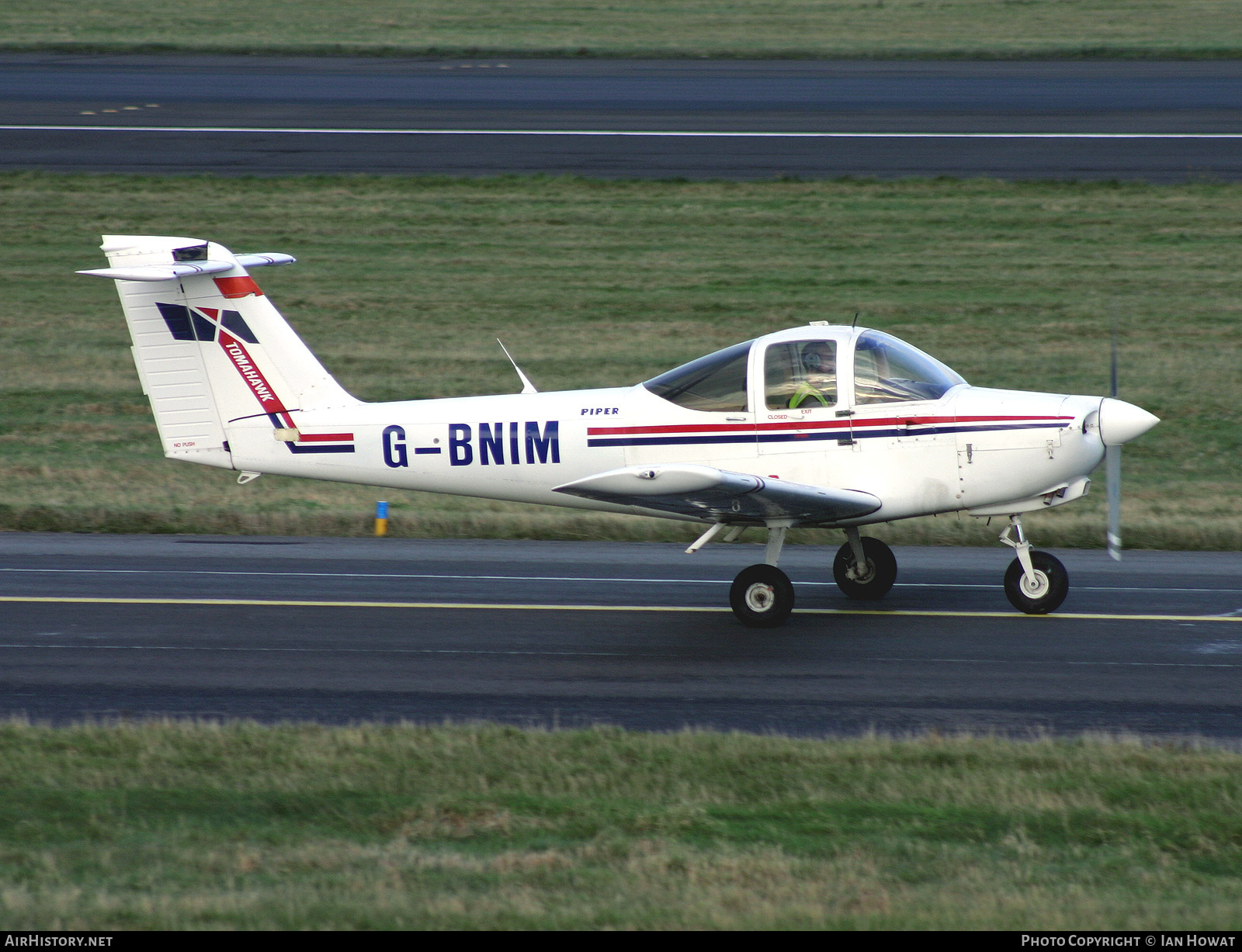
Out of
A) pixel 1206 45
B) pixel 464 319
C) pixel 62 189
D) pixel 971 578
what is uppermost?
pixel 1206 45

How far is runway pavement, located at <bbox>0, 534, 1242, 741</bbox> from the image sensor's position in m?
9.95

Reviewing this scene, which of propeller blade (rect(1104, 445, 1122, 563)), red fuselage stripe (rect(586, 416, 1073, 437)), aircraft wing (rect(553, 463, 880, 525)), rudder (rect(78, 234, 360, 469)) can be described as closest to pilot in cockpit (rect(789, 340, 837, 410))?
red fuselage stripe (rect(586, 416, 1073, 437))

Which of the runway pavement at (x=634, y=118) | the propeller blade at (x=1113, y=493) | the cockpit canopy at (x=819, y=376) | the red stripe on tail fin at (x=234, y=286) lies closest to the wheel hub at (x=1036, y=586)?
the propeller blade at (x=1113, y=493)

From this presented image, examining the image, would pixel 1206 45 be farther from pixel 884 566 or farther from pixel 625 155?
pixel 884 566

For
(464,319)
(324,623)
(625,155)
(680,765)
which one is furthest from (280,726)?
(625,155)

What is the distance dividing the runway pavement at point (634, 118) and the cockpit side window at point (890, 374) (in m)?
18.6

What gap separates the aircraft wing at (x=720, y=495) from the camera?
431 inches

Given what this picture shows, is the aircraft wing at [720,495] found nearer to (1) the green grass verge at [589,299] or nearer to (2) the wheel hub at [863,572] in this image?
(2) the wheel hub at [863,572]

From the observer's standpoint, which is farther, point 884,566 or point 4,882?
point 884,566

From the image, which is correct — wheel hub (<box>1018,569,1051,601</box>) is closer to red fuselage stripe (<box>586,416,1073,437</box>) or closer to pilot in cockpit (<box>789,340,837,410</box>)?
red fuselage stripe (<box>586,416,1073,437</box>)

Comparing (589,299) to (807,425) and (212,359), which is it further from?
(807,425)

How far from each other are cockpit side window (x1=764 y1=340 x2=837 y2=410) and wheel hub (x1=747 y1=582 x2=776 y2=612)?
56.3 inches

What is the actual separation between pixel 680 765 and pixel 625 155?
80.4ft

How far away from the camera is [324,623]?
1241 centimetres
